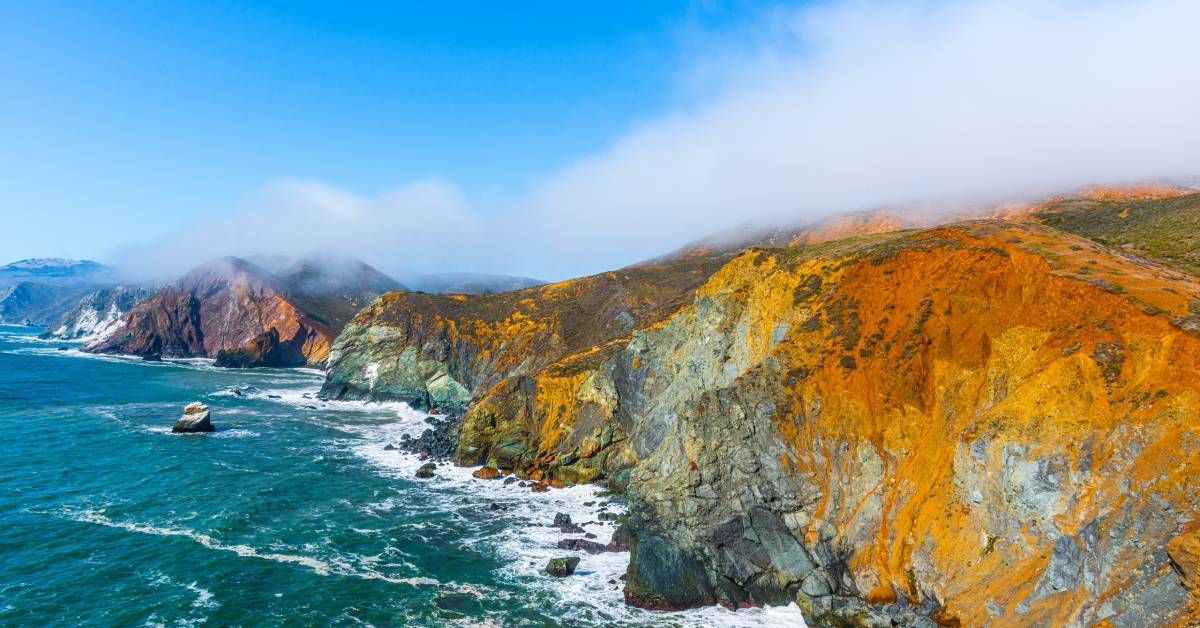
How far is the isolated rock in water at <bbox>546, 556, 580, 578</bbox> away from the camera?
40.3 meters

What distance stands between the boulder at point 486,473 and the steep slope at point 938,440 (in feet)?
66.1

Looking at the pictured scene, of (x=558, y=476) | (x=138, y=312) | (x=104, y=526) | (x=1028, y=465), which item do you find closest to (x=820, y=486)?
(x=1028, y=465)

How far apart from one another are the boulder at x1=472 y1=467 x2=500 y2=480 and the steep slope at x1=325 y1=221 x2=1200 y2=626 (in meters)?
20.2

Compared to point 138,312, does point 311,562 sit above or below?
below

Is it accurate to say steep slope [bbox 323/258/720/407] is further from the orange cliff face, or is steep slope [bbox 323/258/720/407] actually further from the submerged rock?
the orange cliff face

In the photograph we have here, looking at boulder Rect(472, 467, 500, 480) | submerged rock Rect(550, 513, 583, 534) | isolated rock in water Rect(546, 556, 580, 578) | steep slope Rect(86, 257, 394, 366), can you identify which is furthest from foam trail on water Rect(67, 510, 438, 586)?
steep slope Rect(86, 257, 394, 366)

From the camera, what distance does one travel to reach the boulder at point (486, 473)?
Result: 209ft

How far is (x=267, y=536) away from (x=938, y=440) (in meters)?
50.2

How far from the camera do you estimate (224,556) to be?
4159 cm

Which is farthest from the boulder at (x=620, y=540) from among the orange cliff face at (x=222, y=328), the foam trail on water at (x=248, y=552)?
the orange cliff face at (x=222, y=328)

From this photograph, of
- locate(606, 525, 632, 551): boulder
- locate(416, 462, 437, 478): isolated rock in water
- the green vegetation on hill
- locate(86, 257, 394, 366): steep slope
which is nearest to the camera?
locate(606, 525, 632, 551): boulder

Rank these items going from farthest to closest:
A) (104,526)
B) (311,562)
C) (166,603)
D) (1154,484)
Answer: (104,526), (311,562), (166,603), (1154,484)

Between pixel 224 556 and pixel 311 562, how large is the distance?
6.80 meters

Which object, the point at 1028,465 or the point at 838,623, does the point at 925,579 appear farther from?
the point at 1028,465
